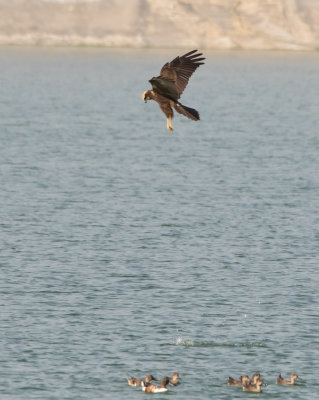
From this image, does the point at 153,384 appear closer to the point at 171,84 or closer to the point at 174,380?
the point at 174,380

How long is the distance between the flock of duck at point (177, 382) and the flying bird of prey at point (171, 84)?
285 inches

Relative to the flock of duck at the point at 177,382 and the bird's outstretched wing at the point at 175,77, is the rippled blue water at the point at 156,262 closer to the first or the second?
the flock of duck at the point at 177,382

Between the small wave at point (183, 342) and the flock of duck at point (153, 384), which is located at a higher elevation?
the small wave at point (183, 342)

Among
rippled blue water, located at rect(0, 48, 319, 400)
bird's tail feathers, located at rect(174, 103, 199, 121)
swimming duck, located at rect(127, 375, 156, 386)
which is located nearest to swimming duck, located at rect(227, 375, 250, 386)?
rippled blue water, located at rect(0, 48, 319, 400)

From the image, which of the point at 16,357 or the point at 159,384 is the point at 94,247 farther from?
the point at 159,384

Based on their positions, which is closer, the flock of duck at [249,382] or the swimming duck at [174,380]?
the flock of duck at [249,382]

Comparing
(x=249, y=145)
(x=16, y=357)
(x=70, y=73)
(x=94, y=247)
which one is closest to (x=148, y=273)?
(x=94, y=247)

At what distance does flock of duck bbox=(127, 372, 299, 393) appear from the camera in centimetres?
2850

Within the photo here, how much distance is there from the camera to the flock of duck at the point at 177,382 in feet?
93.5

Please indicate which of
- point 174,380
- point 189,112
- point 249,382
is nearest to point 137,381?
point 174,380

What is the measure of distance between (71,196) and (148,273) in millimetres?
→ 19451

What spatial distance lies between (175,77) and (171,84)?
481 millimetres

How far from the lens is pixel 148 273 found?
41625 mm

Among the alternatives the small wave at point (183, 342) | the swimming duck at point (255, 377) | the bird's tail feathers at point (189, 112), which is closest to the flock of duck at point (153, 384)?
the swimming duck at point (255, 377)
